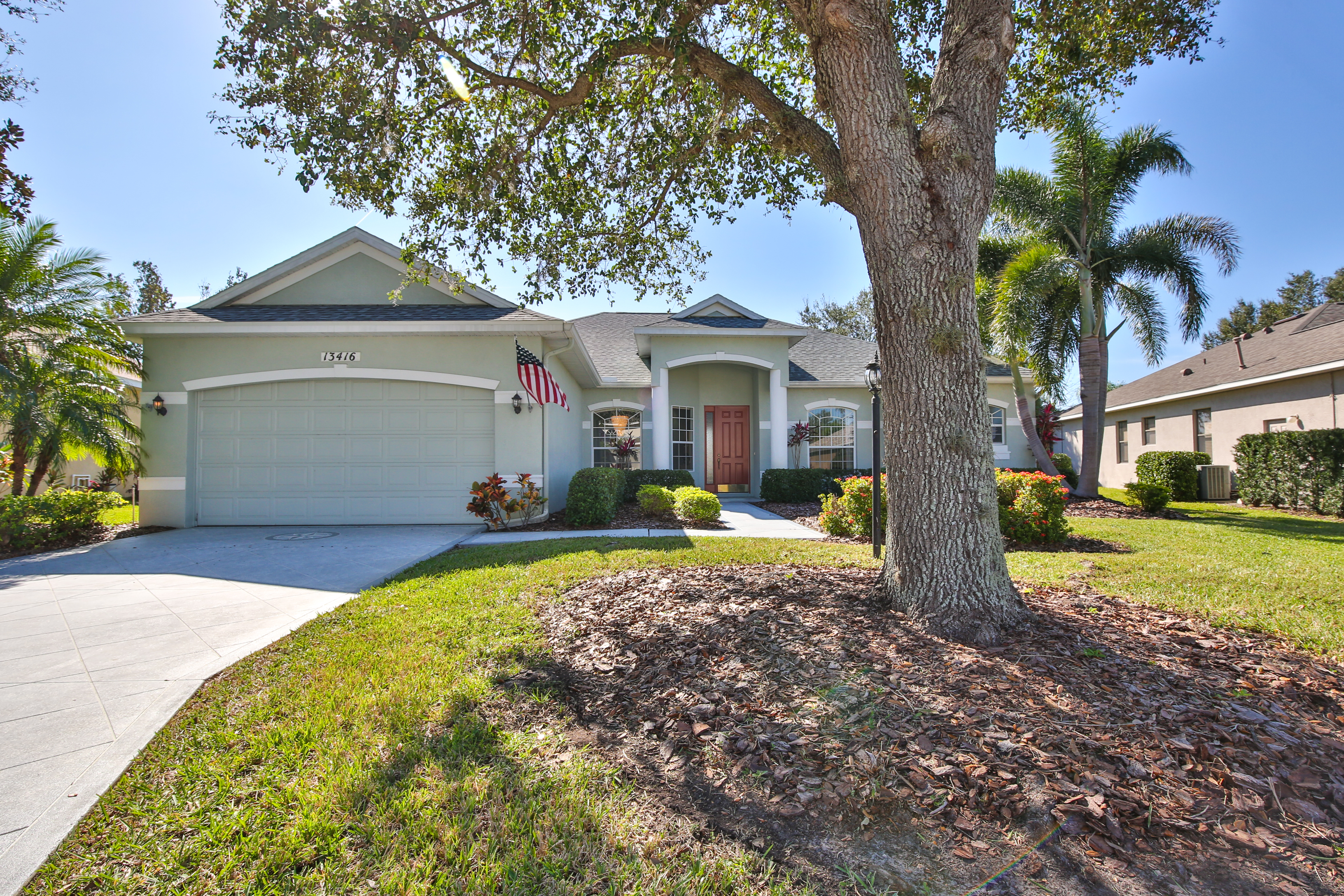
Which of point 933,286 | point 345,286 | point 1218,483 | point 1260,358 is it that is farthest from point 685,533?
point 1260,358

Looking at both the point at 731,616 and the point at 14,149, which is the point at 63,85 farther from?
the point at 731,616

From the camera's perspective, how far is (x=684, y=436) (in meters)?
15.8

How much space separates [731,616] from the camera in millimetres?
3930

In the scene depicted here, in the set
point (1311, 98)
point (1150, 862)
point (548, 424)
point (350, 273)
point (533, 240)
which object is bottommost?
point (1150, 862)

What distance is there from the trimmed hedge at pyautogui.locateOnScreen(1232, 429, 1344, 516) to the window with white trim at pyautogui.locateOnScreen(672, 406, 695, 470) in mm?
12881

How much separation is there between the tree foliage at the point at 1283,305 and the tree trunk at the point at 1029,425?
3217 cm

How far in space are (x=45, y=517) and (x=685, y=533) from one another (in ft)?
30.0

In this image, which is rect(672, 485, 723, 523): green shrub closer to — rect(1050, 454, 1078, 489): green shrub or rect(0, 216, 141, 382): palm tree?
rect(0, 216, 141, 382): palm tree

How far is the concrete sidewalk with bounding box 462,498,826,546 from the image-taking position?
27.9 feet

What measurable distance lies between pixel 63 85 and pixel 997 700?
9381mm

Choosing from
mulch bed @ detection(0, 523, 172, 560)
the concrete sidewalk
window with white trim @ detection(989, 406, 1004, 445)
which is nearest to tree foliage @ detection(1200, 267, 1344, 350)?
window with white trim @ detection(989, 406, 1004, 445)

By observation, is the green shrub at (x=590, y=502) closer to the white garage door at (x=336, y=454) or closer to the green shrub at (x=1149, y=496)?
the white garage door at (x=336, y=454)

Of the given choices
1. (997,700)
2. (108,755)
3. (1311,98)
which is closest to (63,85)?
(108,755)

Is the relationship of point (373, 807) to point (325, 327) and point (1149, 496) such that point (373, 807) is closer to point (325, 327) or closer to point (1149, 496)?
point (325, 327)
